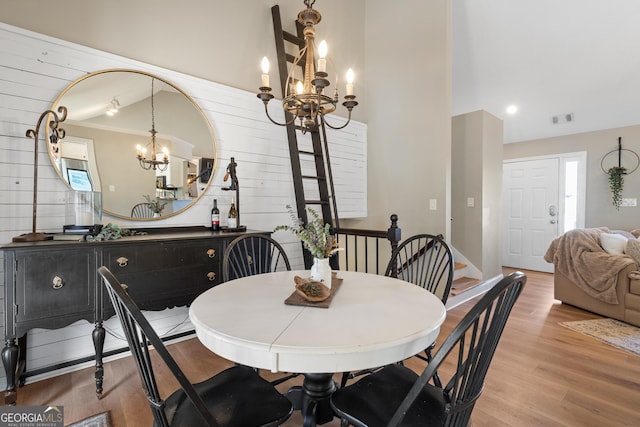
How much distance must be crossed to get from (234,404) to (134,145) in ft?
6.65

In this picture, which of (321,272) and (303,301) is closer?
(303,301)

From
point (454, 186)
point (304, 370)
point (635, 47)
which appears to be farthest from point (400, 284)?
point (635, 47)

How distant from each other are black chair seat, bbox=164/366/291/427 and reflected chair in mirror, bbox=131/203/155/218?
1.54m

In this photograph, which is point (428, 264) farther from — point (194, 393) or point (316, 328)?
point (194, 393)

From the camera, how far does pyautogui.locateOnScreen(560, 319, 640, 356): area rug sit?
8.64ft

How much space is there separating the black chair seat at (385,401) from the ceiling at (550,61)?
4312mm

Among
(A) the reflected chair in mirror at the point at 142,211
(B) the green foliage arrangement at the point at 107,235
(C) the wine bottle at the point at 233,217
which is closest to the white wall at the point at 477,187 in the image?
(C) the wine bottle at the point at 233,217

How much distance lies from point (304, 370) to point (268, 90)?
4.81 feet

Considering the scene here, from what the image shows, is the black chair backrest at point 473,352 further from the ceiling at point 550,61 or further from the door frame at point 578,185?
the door frame at point 578,185

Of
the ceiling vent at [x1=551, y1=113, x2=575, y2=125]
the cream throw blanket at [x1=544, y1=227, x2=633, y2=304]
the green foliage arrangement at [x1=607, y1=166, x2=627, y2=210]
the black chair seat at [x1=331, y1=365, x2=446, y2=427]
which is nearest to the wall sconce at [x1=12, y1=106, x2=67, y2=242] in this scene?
the black chair seat at [x1=331, y1=365, x2=446, y2=427]

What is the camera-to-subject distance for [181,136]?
8.34ft

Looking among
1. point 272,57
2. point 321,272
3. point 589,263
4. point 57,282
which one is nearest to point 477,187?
point 589,263

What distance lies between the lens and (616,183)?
4.96 m

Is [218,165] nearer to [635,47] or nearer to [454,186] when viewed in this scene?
[454,186]
